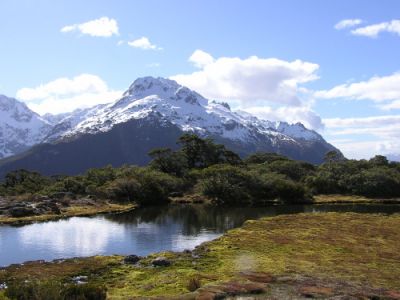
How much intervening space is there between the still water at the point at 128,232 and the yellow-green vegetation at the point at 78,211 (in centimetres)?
378

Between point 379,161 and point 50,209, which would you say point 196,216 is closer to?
point 50,209

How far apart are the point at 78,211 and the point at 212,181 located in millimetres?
40103

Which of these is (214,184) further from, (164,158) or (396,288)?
(396,288)

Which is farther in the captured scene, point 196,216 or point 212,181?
point 212,181

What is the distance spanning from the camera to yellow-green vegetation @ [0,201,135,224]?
300 ft

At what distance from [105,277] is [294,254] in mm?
23176

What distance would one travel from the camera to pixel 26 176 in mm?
155750

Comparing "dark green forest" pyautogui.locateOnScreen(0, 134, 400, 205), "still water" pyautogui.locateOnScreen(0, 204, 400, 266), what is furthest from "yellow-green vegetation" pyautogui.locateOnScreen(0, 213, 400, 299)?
"dark green forest" pyautogui.locateOnScreen(0, 134, 400, 205)

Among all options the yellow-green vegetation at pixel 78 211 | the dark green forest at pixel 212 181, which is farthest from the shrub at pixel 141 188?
the yellow-green vegetation at pixel 78 211

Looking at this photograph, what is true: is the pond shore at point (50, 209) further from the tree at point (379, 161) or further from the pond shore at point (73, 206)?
the tree at point (379, 161)

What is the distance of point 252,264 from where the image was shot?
51.5 m

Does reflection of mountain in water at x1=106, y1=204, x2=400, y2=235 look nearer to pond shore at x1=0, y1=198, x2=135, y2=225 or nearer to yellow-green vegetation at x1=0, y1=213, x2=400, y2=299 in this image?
pond shore at x1=0, y1=198, x2=135, y2=225

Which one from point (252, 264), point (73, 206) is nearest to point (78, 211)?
point (73, 206)

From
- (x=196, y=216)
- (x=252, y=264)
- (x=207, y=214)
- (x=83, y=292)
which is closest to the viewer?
(x=83, y=292)
